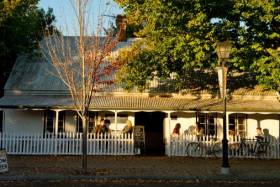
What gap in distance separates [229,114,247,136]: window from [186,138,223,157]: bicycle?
8.55ft

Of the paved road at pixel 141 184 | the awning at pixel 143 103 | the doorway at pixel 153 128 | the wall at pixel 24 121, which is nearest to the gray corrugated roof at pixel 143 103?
the awning at pixel 143 103

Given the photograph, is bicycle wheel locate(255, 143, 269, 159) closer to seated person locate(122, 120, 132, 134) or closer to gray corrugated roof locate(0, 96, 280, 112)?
gray corrugated roof locate(0, 96, 280, 112)

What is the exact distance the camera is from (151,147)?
26594mm

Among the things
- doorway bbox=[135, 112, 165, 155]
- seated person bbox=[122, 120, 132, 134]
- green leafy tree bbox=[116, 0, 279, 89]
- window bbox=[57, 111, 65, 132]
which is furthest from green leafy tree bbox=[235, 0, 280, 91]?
window bbox=[57, 111, 65, 132]

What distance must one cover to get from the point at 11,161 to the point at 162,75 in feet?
25.5

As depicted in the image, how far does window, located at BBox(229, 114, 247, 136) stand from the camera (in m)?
25.8

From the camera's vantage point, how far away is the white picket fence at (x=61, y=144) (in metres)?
23.1

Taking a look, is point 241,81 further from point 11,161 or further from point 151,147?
point 11,161

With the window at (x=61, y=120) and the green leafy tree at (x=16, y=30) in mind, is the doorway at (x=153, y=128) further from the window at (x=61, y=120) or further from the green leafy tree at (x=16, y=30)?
the green leafy tree at (x=16, y=30)

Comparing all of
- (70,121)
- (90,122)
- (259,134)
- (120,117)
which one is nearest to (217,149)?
(259,134)

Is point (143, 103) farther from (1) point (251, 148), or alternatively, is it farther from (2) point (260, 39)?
(2) point (260, 39)

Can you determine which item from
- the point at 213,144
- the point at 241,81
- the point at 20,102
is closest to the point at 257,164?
the point at 213,144

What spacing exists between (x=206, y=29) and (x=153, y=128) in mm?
9277

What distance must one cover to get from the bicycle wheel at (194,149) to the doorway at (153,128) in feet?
10.7
